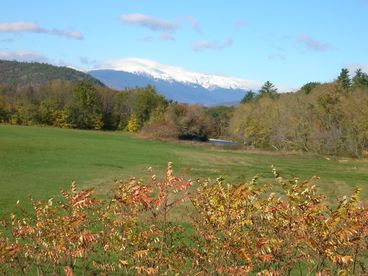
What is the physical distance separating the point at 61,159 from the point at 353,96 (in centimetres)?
5474

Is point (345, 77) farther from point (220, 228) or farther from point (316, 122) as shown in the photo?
point (220, 228)

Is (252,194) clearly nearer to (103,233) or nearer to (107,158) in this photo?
(103,233)

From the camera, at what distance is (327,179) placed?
3556 cm

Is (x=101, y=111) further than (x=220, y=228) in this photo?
Yes

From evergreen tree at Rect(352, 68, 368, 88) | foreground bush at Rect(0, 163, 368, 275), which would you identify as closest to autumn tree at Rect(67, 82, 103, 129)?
evergreen tree at Rect(352, 68, 368, 88)

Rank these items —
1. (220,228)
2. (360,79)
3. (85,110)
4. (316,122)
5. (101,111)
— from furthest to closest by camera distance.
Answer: (101,111) < (85,110) < (360,79) < (316,122) < (220,228)

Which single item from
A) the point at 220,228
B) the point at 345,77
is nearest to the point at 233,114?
the point at 345,77

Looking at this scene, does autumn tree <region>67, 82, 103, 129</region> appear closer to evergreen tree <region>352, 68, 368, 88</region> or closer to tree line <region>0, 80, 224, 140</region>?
tree line <region>0, 80, 224, 140</region>

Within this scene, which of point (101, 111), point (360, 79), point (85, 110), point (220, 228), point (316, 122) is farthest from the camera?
point (101, 111)

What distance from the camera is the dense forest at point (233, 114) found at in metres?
78.1

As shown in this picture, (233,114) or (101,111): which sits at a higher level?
(233,114)

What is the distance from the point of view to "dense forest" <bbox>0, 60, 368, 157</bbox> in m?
78.1

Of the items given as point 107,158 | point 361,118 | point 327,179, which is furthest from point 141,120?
point 327,179

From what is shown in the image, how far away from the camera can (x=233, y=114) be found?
113125mm
